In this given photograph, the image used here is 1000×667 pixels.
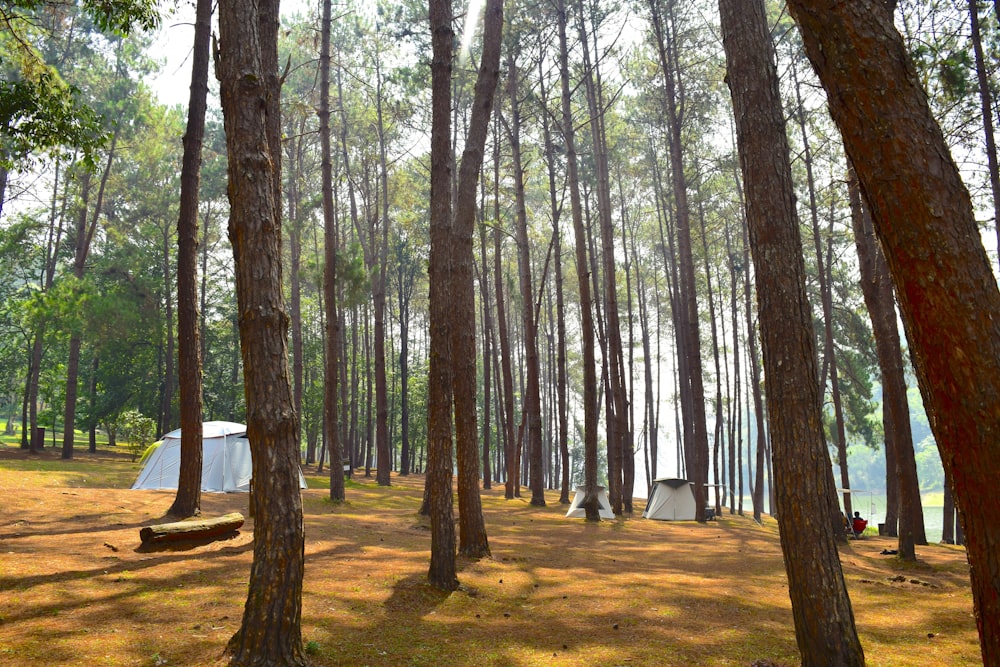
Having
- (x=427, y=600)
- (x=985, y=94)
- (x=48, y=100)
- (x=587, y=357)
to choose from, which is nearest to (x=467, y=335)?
(x=427, y=600)

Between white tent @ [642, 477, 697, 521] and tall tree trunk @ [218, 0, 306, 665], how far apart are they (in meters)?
17.6

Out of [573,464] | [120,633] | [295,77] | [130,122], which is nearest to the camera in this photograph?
[120,633]

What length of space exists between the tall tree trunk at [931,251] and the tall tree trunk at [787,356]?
222 cm

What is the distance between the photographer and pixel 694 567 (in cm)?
965

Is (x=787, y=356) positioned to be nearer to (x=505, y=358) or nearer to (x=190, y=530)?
(x=190, y=530)

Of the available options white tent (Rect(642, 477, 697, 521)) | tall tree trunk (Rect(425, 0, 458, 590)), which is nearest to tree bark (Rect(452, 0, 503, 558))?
tall tree trunk (Rect(425, 0, 458, 590))

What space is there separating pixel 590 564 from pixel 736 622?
327cm

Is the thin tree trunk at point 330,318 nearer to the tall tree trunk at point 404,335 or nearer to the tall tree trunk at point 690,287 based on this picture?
the tall tree trunk at point 690,287

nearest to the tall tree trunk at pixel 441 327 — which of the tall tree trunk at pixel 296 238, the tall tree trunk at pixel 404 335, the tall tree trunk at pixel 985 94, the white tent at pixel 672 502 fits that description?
the tall tree trunk at pixel 985 94

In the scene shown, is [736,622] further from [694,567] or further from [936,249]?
[936,249]

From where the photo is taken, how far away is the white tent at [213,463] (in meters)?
16.1

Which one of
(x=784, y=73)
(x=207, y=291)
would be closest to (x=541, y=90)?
(x=784, y=73)

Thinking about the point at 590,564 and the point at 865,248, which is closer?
the point at 590,564

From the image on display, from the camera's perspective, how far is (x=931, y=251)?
7.91 feet
